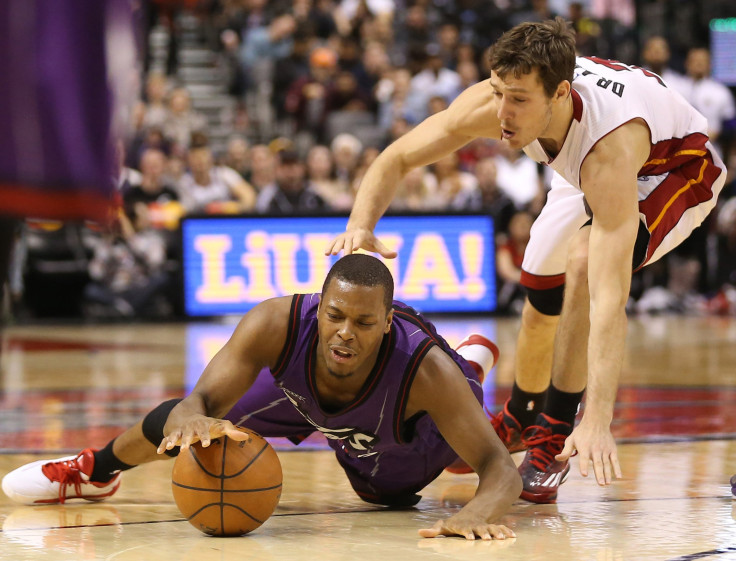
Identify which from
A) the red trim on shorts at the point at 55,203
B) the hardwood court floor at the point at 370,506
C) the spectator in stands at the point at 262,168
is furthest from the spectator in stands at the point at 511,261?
the red trim on shorts at the point at 55,203

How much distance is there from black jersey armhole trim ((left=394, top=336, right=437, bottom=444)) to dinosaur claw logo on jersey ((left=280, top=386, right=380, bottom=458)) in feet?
0.29

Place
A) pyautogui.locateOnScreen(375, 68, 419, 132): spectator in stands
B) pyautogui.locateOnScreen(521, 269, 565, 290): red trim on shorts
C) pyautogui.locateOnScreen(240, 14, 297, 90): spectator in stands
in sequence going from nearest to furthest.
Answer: pyautogui.locateOnScreen(521, 269, 565, 290): red trim on shorts < pyautogui.locateOnScreen(375, 68, 419, 132): spectator in stands < pyautogui.locateOnScreen(240, 14, 297, 90): spectator in stands

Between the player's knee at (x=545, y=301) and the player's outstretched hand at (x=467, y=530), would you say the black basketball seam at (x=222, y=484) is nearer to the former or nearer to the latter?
the player's outstretched hand at (x=467, y=530)

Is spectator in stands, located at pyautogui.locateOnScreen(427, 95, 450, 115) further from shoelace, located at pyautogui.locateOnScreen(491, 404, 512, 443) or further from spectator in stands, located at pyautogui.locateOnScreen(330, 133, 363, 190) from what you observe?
shoelace, located at pyautogui.locateOnScreen(491, 404, 512, 443)

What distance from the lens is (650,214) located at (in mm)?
4324

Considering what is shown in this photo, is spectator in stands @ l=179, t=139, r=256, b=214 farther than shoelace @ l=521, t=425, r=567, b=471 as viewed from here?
Yes

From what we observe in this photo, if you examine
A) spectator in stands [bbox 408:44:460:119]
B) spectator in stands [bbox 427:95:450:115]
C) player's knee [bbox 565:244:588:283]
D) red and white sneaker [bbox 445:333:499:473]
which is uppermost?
spectator in stands [bbox 408:44:460:119]

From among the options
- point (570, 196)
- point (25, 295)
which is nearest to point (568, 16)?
point (25, 295)

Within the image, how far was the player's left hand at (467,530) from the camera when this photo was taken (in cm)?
355

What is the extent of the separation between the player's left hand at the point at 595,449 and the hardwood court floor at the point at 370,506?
0.65 ft

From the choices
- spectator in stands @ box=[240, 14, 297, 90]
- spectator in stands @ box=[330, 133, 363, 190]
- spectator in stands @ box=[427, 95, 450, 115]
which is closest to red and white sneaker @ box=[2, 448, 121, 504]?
spectator in stands @ box=[330, 133, 363, 190]

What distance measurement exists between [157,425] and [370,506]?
2.67 feet

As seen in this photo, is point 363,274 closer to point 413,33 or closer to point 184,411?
point 184,411

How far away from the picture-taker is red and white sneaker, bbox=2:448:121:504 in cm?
410
